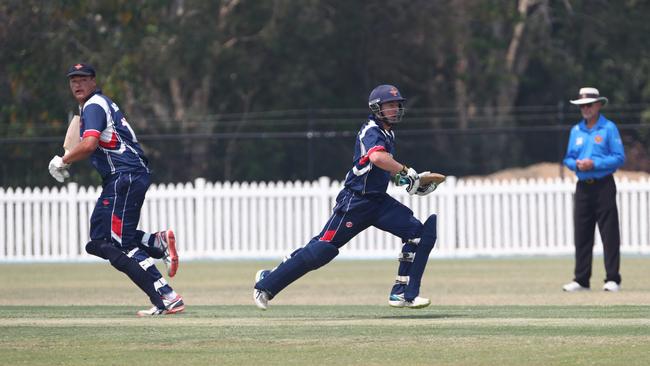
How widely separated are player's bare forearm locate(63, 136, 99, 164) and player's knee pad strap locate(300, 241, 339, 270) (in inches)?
68.9

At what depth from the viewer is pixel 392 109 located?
10.7m

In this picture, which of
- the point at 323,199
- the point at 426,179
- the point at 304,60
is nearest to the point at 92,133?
the point at 426,179

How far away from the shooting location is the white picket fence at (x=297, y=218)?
907 inches

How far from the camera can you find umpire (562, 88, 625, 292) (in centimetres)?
1469

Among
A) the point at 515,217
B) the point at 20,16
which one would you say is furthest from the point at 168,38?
the point at 515,217

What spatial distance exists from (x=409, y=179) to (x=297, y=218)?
1275 cm

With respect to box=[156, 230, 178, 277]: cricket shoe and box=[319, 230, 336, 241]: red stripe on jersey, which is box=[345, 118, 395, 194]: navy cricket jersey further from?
box=[156, 230, 178, 277]: cricket shoe

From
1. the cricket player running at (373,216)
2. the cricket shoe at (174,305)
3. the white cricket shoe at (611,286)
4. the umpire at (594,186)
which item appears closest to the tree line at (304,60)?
the umpire at (594,186)

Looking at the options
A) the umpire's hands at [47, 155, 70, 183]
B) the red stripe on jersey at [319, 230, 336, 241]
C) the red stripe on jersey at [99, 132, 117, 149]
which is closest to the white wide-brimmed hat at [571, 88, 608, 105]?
the red stripe on jersey at [319, 230, 336, 241]

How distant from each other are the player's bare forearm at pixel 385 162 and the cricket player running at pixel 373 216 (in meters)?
0.11

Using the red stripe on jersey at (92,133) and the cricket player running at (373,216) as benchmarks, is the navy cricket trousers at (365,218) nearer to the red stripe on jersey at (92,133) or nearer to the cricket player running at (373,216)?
the cricket player running at (373,216)

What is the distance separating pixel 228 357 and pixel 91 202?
15.4 metres

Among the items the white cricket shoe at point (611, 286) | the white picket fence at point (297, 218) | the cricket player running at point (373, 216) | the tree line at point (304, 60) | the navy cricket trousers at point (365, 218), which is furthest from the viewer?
the tree line at point (304, 60)

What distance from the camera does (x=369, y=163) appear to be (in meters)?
10.7
